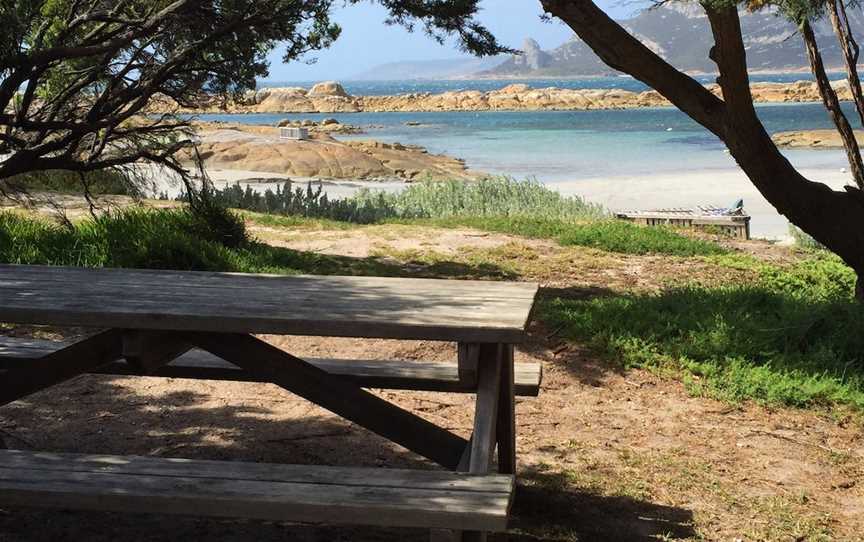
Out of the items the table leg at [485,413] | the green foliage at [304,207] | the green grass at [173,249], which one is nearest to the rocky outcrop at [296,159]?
the green foliage at [304,207]

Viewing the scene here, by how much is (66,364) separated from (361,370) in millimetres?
1219

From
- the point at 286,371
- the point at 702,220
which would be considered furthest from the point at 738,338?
the point at 702,220

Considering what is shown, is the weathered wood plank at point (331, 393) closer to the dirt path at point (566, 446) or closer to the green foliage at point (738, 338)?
the dirt path at point (566, 446)

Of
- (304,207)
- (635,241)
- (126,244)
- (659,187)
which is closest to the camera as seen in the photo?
(126,244)

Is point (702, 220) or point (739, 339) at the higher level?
point (702, 220)

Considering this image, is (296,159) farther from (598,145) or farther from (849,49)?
(598,145)

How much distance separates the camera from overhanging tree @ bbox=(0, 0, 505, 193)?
26.4 feet

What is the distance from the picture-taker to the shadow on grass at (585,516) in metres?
4.16

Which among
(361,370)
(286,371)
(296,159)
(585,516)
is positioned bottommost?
(585,516)

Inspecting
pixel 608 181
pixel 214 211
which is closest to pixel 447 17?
pixel 214 211

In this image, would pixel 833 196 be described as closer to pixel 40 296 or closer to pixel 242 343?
pixel 242 343

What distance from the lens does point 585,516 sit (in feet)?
14.3

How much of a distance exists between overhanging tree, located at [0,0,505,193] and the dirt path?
2.78 meters

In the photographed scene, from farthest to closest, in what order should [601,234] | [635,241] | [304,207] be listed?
[304,207], [601,234], [635,241]
